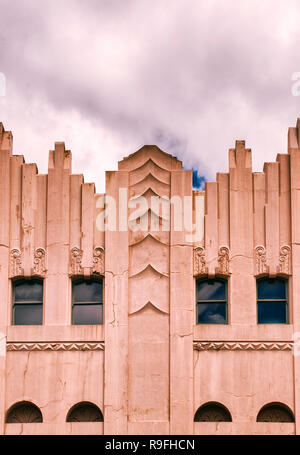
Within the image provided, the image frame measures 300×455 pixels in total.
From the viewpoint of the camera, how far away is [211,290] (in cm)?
2403

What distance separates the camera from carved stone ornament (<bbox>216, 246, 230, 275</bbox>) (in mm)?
23734

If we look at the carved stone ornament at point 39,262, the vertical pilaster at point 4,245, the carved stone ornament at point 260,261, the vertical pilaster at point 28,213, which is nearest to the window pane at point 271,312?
the carved stone ornament at point 260,261

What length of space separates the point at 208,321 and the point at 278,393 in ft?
9.06

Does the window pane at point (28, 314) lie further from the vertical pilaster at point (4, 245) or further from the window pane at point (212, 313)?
the window pane at point (212, 313)

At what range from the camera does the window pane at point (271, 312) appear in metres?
23.7

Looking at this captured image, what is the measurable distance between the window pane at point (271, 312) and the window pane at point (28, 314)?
6.24m

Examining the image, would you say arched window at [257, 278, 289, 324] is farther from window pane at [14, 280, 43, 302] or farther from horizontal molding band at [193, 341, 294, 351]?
window pane at [14, 280, 43, 302]

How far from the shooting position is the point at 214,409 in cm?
2316

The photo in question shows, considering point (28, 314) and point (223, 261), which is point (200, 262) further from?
point (28, 314)

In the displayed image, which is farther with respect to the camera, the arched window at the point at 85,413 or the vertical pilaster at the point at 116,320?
the arched window at the point at 85,413

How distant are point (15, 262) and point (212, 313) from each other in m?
5.81

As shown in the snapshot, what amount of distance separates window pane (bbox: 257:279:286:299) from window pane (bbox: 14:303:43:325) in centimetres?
626
